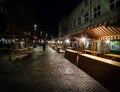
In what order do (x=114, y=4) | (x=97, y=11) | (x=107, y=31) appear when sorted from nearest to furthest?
(x=107, y=31) < (x=114, y=4) < (x=97, y=11)

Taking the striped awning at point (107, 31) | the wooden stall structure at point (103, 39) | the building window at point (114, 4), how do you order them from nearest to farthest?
the striped awning at point (107, 31)
the wooden stall structure at point (103, 39)
the building window at point (114, 4)

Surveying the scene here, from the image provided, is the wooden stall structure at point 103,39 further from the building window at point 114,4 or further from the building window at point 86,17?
the building window at point 86,17

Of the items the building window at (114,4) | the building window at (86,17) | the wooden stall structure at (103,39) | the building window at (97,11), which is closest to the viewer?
the wooden stall structure at (103,39)

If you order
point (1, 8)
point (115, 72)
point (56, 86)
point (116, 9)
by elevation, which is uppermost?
point (1, 8)

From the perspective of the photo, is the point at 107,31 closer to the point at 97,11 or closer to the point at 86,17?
the point at 97,11

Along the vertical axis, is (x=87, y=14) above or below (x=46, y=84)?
above

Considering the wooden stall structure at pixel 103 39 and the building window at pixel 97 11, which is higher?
the building window at pixel 97 11

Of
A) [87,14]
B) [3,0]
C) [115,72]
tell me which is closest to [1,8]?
[3,0]

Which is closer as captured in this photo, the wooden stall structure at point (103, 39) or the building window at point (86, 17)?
the wooden stall structure at point (103, 39)

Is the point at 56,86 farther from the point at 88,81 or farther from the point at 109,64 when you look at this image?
the point at 109,64

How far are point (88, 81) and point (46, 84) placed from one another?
220 cm

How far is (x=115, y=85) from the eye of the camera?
6.78 m

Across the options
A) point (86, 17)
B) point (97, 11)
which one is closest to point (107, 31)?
point (97, 11)

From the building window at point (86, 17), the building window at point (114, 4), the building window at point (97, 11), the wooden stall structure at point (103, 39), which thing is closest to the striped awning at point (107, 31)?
the wooden stall structure at point (103, 39)
